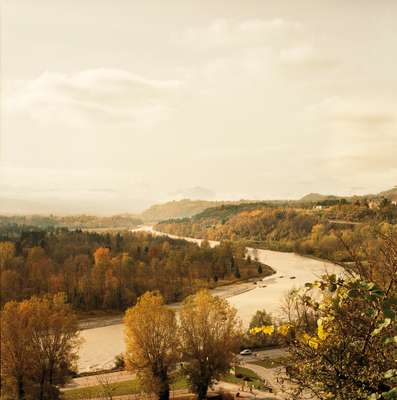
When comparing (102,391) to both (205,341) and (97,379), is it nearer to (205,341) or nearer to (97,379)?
(97,379)

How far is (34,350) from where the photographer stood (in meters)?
25.3

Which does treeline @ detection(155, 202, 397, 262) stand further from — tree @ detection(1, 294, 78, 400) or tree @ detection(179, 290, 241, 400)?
tree @ detection(1, 294, 78, 400)

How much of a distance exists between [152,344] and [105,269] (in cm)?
3787

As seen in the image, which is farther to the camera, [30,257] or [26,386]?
[30,257]

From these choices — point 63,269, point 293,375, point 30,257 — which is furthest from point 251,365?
point 30,257

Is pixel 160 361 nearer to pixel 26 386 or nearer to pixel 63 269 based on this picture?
pixel 26 386

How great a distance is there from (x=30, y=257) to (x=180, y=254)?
26.6 meters

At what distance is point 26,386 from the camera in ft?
79.6

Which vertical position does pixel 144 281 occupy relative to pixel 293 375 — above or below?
below

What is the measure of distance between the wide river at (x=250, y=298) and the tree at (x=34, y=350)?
6.94 meters

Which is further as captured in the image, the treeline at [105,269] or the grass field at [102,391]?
the treeline at [105,269]

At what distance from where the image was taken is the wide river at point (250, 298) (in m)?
35.8

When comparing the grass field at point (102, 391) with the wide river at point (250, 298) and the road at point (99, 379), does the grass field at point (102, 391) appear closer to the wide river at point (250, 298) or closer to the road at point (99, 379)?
the road at point (99, 379)

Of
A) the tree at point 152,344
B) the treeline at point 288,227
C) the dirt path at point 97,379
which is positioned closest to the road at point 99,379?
the dirt path at point 97,379
